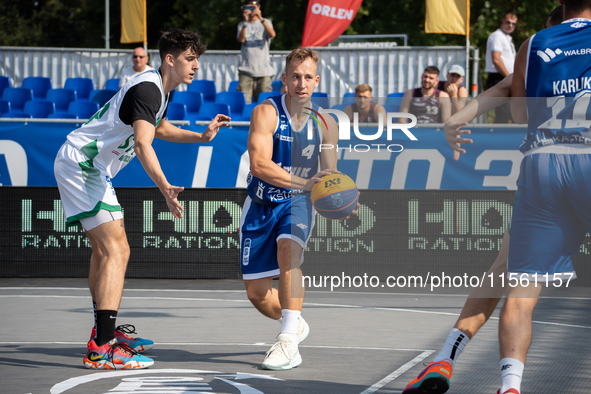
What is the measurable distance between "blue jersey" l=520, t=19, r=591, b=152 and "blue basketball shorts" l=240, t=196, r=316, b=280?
1.95 metres

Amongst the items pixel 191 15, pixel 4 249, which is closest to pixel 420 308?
pixel 4 249

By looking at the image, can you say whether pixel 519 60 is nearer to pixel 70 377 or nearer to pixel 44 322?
pixel 70 377

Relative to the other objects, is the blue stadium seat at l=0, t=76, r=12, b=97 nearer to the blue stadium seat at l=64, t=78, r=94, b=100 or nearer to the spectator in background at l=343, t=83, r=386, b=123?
the blue stadium seat at l=64, t=78, r=94, b=100

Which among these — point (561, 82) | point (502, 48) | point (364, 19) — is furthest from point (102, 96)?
point (364, 19)

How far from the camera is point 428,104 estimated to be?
20.4 feet

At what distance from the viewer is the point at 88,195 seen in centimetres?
526

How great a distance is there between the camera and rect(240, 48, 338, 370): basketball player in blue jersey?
5.00 metres

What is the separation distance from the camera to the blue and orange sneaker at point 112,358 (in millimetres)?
5090

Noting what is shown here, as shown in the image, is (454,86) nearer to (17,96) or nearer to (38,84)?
(17,96)

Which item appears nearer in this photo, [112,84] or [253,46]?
[253,46]

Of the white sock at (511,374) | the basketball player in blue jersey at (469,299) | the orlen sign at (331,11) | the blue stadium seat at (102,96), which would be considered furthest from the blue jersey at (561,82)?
the orlen sign at (331,11)

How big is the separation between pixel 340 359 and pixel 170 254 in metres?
5.06

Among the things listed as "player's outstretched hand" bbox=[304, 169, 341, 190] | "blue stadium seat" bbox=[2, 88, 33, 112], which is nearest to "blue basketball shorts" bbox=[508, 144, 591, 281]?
"player's outstretched hand" bbox=[304, 169, 341, 190]

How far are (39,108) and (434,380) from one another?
495 inches
